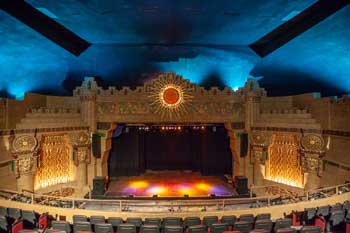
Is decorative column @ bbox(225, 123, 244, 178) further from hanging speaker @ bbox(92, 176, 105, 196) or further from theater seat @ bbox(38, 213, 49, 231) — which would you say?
theater seat @ bbox(38, 213, 49, 231)

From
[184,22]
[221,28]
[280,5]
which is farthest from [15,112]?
[280,5]

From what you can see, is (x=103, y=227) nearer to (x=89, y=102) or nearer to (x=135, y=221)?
(x=135, y=221)

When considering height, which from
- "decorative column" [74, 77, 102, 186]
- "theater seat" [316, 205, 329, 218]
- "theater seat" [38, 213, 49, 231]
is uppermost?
"decorative column" [74, 77, 102, 186]

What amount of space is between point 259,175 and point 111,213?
13119mm

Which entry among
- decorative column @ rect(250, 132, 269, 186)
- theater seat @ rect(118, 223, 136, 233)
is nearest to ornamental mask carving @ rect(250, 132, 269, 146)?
decorative column @ rect(250, 132, 269, 186)

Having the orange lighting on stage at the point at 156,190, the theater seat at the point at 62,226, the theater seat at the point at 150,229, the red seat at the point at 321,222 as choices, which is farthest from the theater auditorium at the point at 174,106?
the theater seat at the point at 150,229

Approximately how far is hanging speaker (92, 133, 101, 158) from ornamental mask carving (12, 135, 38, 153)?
436 centimetres

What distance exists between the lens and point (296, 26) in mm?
19453

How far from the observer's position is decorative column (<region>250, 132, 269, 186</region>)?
2056 centimetres

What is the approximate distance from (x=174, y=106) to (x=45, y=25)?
Answer: 11.0m

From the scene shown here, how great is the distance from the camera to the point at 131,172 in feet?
83.4

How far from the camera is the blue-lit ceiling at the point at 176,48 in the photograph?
54.2 ft

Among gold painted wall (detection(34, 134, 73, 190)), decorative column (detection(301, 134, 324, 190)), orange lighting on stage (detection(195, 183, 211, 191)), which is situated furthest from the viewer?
orange lighting on stage (detection(195, 183, 211, 191))

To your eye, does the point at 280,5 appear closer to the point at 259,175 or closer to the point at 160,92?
the point at 160,92
